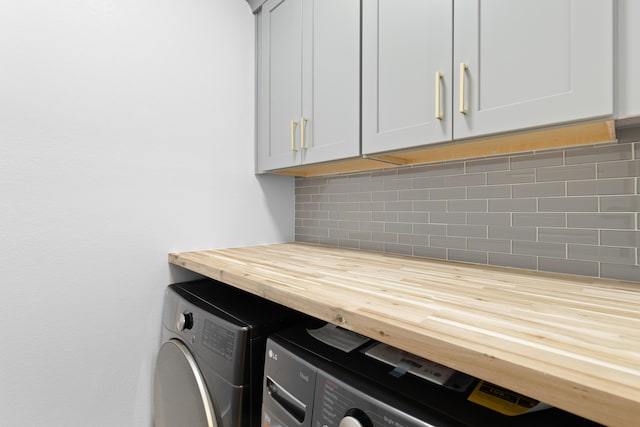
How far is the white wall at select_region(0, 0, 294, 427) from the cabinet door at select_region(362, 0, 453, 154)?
0.79 meters

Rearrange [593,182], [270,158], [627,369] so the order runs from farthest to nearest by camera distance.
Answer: [270,158] → [593,182] → [627,369]

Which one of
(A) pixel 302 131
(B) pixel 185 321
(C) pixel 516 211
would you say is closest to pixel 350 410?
(B) pixel 185 321

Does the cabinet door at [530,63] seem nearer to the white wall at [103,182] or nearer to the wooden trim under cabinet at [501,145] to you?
the wooden trim under cabinet at [501,145]

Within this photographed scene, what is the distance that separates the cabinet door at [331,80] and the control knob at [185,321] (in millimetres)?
776

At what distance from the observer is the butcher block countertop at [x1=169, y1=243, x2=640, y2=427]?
38 cm

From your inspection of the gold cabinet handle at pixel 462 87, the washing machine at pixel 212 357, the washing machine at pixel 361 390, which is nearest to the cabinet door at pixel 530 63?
the gold cabinet handle at pixel 462 87

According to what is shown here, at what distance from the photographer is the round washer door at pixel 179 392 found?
3.15ft

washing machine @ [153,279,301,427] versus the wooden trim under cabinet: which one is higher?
the wooden trim under cabinet

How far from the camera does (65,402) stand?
3.78 feet

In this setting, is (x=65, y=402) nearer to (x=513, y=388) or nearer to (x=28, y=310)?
(x=28, y=310)

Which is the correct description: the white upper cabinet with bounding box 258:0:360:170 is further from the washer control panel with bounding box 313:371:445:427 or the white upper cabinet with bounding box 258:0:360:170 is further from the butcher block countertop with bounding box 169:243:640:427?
the washer control panel with bounding box 313:371:445:427

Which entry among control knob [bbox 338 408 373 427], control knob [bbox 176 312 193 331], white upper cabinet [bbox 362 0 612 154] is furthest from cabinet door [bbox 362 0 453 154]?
control knob [bbox 176 312 193 331]

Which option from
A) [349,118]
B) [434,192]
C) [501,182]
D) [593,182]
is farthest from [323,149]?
[593,182]

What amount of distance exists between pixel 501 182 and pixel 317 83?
82 centimetres
